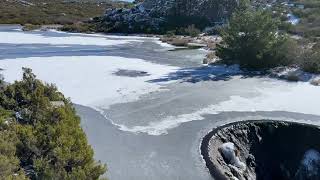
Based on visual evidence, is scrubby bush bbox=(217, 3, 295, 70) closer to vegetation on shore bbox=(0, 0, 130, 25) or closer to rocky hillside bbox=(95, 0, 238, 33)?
rocky hillside bbox=(95, 0, 238, 33)

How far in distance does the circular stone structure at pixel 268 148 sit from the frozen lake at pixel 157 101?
0.90 metres

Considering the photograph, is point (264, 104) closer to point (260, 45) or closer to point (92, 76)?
point (260, 45)

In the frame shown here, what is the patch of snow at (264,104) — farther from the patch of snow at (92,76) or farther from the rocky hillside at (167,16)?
the rocky hillside at (167,16)

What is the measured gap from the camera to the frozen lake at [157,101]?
1733cm

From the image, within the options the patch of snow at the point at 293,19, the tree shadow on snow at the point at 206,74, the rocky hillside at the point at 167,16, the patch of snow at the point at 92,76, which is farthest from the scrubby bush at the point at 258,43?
the rocky hillside at the point at 167,16

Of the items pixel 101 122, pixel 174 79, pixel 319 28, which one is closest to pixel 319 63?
pixel 174 79

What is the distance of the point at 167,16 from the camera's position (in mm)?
78250

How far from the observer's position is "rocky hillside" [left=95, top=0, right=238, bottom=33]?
74438mm

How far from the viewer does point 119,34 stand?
234ft

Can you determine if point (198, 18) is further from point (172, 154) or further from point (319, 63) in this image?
point (172, 154)

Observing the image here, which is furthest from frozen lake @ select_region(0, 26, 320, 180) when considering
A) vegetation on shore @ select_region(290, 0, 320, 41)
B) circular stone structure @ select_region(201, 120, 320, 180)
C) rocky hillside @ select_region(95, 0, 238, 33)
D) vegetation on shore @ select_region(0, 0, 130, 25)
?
vegetation on shore @ select_region(0, 0, 130, 25)

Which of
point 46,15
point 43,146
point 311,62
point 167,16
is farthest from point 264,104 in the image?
point 46,15

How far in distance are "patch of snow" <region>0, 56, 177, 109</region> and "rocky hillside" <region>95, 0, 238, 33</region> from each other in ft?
110

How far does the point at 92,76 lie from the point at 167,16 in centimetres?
4778
